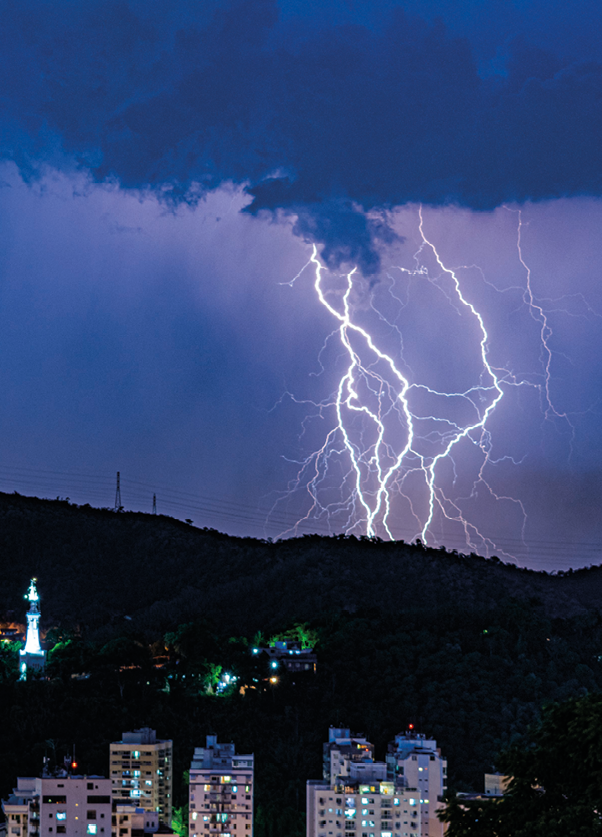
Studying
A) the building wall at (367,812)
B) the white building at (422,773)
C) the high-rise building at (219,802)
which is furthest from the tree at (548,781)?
the high-rise building at (219,802)

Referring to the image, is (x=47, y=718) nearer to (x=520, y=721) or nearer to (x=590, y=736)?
(x=520, y=721)

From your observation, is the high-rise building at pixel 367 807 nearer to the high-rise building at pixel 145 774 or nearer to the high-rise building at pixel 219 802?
the high-rise building at pixel 219 802

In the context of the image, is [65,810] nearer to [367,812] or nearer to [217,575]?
[367,812]

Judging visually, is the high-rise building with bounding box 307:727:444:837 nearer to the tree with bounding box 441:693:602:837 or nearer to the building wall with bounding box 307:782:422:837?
the building wall with bounding box 307:782:422:837

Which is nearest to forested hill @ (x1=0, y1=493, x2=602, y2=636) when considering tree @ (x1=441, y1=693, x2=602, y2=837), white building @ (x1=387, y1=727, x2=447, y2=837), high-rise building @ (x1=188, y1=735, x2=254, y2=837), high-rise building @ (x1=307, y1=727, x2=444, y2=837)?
white building @ (x1=387, y1=727, x2=447, y2=837)

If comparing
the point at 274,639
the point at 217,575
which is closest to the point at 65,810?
the point at 274,639

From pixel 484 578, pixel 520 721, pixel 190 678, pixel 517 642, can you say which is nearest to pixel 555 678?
pixel 517 642

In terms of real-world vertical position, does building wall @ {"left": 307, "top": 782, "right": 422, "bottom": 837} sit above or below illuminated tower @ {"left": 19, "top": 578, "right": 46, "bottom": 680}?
below
